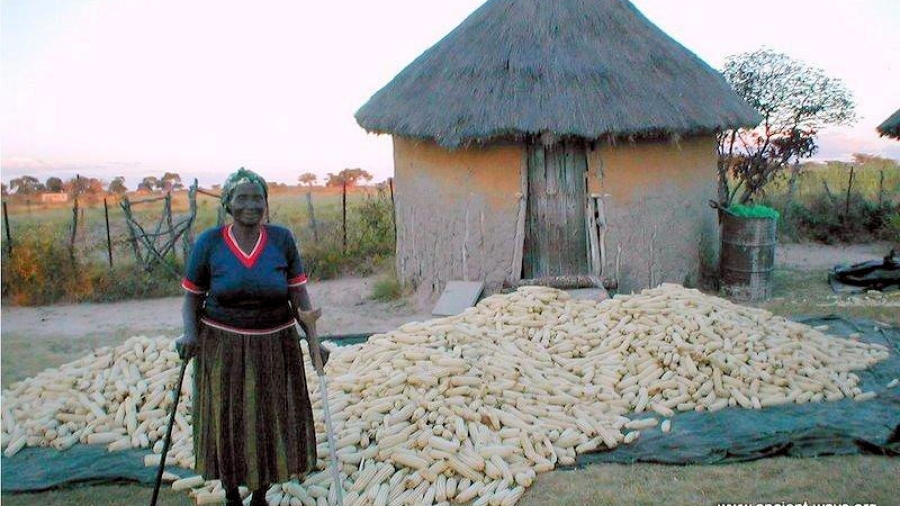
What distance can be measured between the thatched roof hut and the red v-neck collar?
4.69m

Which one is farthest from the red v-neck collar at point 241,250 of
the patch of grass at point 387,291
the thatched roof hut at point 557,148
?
the patch of grass at point 387,291

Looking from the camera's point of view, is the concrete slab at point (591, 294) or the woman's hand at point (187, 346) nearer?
the woman's hand at point (187, 346)

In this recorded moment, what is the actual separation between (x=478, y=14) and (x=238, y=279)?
22.4 feet

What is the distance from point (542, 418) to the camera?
4785 millimetres

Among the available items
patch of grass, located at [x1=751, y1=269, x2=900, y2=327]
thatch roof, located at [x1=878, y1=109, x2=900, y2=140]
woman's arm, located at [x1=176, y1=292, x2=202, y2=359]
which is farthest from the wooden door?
thatch roof, located at [x1=878, y1=109, x2=900, y2=140]

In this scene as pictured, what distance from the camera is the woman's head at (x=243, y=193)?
3428mm

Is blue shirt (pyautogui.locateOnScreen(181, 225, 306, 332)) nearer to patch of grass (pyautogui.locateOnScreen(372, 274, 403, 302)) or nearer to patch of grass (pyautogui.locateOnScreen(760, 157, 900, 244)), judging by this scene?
patch of grass (pyautogui.locateOnScreen(372, 274, 403, 302))

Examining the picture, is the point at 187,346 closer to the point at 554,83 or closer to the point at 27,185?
the point at 554,83

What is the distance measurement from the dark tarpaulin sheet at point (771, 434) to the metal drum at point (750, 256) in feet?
11.7

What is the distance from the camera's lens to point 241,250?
3.46 meters

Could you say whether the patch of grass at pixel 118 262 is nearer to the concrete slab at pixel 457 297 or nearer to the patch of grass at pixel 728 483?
the concrete slab at pixel 457 297

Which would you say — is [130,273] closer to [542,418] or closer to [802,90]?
[542,418]

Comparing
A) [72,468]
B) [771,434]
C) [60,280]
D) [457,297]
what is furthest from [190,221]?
[771,434]

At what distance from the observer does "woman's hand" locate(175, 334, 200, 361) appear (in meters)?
3.49
